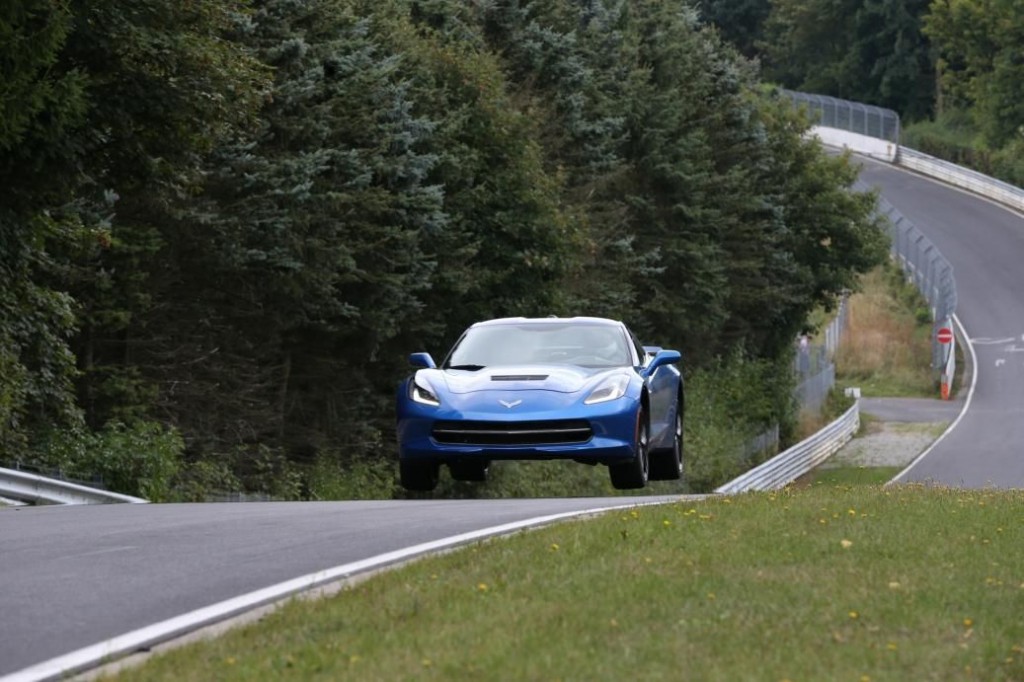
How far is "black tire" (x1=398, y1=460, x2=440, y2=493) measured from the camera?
55.6 feet

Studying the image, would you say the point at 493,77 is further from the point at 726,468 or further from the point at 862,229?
the point at 862,229

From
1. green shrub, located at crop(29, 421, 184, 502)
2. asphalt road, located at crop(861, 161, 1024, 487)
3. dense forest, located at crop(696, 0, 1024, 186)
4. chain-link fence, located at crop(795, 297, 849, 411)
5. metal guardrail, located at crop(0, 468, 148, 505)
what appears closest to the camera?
metal guardrail, located at crop(0, 468, 148, 505)

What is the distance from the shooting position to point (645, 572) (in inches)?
374

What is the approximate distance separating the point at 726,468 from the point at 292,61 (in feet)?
81.7

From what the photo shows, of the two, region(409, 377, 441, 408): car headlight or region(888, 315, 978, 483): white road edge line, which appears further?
region(888, 315, 978, 483): white road edge line

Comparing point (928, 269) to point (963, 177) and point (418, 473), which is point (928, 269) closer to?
point (963, 177)

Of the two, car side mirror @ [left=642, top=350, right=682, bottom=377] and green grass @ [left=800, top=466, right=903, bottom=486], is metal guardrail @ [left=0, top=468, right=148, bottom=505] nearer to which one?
car side mirror @ [left=642, top=350, right=682, bottom=377]

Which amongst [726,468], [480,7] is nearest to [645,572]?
[480,7]

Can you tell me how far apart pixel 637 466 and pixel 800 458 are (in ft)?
128

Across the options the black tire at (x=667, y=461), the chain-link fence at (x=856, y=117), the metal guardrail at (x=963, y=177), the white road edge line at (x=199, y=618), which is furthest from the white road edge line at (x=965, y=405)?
the white road edge line at (x=199, y=618)

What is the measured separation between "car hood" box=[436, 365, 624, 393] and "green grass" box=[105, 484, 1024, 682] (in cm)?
505

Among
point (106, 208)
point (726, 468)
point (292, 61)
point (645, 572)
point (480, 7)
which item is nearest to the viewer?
point (645, 572)

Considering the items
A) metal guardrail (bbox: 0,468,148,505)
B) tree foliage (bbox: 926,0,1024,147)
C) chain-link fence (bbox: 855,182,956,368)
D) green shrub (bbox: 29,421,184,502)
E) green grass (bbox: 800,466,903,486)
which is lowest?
green grass (bbox: 800,466,903,486)

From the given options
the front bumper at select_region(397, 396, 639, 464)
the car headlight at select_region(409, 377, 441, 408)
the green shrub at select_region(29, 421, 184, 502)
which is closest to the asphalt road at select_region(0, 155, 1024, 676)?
the front bumper at select_region(397, 396, 639, 464)
